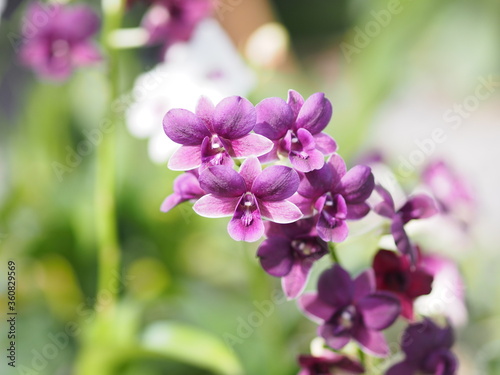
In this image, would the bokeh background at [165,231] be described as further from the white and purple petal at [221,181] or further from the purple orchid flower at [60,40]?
the white and purple petal at [221,181]

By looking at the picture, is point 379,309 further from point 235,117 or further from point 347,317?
point 235,117

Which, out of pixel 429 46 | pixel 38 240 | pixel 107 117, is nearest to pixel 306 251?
pixel 107 117

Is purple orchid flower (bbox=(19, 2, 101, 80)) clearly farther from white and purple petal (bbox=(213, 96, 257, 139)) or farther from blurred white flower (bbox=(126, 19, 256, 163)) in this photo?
white and purple petal (bbox=(213, 96, 257, 139))

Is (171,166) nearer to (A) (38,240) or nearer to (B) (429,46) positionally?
(A) (38,240)

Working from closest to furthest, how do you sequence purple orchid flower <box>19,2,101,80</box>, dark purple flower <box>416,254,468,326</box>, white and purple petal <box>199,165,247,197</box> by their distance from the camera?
white and purple petal <box>199,165,247,197</box> < dark purple flower <box>416,254,468,326</box> < purple orchid flower <box>19,2,101,80</box>

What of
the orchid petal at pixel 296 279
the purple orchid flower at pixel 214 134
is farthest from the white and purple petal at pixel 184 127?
the orchid petal at pixel 296 279

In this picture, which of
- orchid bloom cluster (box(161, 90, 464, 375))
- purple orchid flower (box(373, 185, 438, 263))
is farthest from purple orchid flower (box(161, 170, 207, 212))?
purple orchid flower (box(373, 185, 438, 263))
